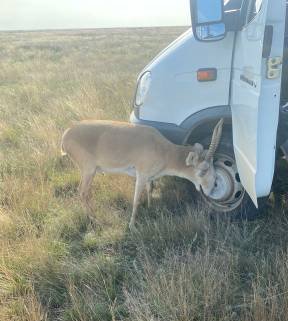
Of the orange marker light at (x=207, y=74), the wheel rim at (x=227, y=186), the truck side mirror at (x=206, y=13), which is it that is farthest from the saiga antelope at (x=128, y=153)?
the truck side mirror at (x=206, y=13)

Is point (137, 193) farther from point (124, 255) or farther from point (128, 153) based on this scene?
point (124, 255)

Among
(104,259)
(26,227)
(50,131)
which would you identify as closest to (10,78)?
(50,131)

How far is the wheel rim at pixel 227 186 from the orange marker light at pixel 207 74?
82 cm

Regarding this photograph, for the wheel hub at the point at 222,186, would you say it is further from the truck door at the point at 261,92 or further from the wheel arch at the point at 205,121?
the truck door at the point at 261,92

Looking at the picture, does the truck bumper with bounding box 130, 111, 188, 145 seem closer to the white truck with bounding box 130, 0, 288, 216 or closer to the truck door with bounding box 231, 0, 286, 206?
the white truck with bounding box 130, 0, 288, 216

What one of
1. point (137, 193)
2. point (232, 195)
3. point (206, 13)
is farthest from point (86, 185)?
point (206, 13)

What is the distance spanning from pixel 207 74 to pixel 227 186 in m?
1.18

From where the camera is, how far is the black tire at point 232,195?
432 centimetres

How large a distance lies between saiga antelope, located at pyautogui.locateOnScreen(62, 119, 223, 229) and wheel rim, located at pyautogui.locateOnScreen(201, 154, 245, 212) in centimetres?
10

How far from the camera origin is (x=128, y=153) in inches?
185

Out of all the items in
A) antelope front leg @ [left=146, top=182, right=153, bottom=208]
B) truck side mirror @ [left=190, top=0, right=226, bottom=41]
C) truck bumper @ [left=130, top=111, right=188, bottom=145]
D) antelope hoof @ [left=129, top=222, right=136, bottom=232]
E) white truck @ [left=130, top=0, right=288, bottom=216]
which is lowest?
antelope front leg @ [left=146, top=182, right=153, bottom=208]

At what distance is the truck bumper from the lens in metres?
4.56

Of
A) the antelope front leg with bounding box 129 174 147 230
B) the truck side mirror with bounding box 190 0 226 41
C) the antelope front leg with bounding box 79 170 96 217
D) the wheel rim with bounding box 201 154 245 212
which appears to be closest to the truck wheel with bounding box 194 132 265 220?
the wheel rim with bounding box 201 154 245 212

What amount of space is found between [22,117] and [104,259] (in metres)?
6.43
